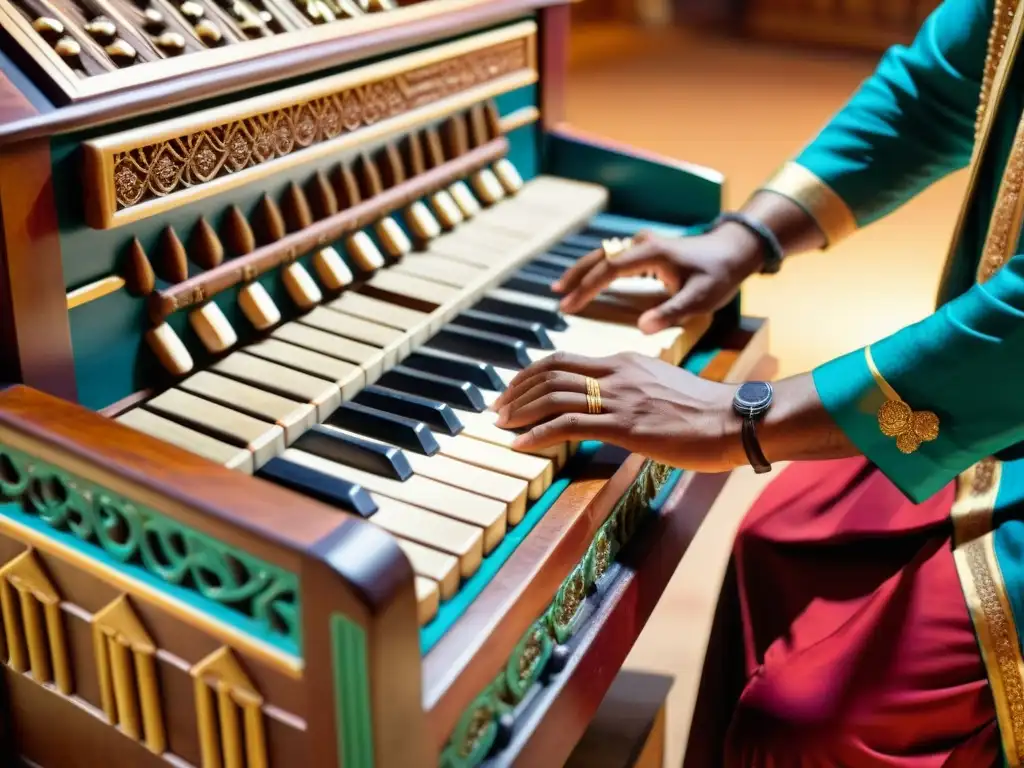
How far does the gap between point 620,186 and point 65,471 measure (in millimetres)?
1105

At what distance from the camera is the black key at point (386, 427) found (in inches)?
44.0

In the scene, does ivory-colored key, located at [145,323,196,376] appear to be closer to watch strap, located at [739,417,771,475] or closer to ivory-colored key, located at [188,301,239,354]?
ivory-colored key, located at [188,301,239,354]

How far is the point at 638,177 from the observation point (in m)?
1.79

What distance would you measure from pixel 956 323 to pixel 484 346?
0.52 meters

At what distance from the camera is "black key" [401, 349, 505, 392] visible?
4.11 feet

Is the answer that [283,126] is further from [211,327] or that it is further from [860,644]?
[860,644]

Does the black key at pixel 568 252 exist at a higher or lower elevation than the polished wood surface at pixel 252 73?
lower

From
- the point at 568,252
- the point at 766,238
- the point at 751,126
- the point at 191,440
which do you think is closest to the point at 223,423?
the point at 191,440

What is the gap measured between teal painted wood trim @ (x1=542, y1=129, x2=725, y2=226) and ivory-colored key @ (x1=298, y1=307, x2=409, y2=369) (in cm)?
63

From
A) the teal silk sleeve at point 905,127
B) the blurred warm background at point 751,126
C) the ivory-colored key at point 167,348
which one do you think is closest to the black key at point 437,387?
the ivory-colored key at point 167,348

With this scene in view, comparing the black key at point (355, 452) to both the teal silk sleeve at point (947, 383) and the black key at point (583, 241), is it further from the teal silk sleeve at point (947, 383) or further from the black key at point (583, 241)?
the black key at point (583, 241)

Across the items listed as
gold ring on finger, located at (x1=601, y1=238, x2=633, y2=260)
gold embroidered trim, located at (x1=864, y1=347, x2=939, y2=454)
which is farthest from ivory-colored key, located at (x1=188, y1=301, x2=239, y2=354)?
gold embroidered trim, located at (x1=864, y1=347, x2=939, y2=454)

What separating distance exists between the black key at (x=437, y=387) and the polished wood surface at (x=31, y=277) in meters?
0.34

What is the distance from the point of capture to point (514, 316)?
4.71 ft
